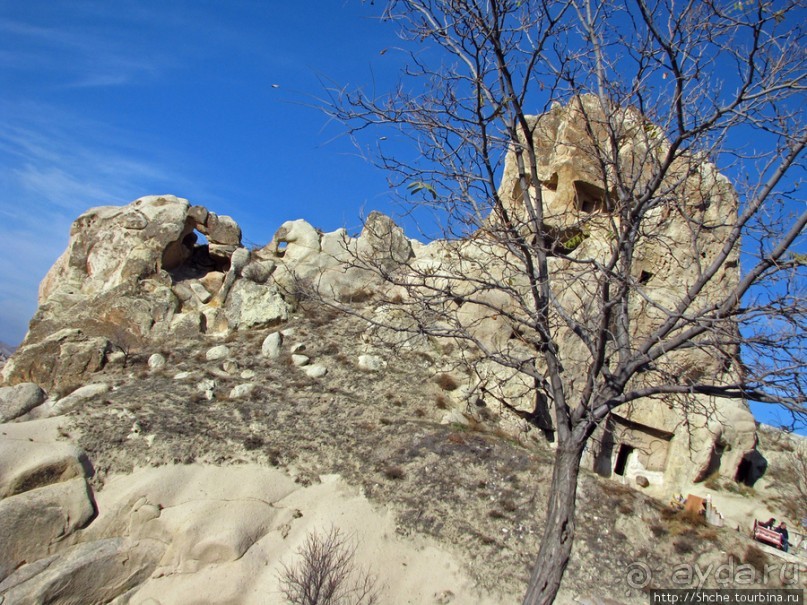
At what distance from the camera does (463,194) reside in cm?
532

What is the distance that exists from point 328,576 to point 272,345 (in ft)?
28.6

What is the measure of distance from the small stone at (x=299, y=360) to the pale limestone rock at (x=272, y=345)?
55 cm

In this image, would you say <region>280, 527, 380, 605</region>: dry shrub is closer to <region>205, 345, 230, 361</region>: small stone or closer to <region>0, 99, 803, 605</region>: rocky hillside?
<region>0, 99, 803, 605</region>: rocky hillside

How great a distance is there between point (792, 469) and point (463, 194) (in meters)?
17.0

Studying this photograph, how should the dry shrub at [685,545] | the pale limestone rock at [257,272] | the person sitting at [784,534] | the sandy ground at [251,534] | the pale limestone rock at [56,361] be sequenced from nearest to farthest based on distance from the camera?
the sandy ground at [251,534] → the dry shrub at [685,545] → the person sitting at [784,534] → the pale limestone rock at [56,361] → the pale limestone rock at [257,272]

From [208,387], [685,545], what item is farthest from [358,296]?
[685,545]

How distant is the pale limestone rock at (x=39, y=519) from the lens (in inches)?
424

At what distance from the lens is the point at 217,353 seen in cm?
1764

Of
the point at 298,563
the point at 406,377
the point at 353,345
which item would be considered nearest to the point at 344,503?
the point at 298,563

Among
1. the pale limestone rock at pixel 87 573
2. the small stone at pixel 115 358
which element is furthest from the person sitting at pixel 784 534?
the small stone at pixel 115 358

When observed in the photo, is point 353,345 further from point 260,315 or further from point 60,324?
point 60,324

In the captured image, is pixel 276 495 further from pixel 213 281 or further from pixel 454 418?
pixel 213 281

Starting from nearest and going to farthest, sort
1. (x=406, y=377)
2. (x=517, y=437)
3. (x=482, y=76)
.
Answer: (x=482, y=76), (x=517, y=437), (x=406, y=377)

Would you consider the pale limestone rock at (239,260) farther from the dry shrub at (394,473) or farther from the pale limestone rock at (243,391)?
the dry shrub at (394,473)
